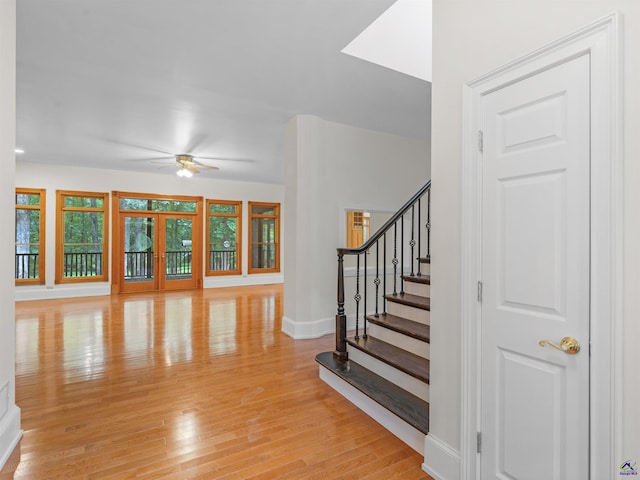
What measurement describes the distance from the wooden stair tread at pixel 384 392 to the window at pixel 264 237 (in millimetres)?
6912

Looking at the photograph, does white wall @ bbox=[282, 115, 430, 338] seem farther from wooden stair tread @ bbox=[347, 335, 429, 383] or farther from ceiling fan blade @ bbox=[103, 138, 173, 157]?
ceiling fan blade @ bbox=[103, 138, 173, 157]

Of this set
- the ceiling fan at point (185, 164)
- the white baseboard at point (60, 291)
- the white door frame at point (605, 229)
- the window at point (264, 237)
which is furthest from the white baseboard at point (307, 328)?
the white baseboard at point (60, 291)

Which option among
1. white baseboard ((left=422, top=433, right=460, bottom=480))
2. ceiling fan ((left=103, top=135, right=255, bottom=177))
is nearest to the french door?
ceiling fan ((left=103, top=135, right=255, bottom=177))

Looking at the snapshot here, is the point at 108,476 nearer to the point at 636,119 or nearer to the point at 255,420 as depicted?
the point at 255,420

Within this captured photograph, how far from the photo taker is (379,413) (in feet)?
8.00

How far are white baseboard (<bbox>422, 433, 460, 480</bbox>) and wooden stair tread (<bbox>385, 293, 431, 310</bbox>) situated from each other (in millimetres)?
1141

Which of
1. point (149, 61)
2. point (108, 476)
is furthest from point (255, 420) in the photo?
point (149, 61)

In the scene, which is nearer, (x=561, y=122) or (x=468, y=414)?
(x=561, y=122)

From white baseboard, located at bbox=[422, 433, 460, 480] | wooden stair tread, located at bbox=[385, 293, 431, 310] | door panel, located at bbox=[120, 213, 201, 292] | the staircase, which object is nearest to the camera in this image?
white baseboard, located at bbox=[422, 433, 460, 480]

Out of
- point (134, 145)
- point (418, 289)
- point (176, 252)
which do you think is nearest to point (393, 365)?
point (418, 289)

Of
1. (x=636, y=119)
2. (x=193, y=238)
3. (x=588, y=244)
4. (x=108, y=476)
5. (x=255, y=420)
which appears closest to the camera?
(x=636, y=119)

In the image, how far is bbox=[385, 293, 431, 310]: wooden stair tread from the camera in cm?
293

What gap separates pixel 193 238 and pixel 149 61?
20.8ft

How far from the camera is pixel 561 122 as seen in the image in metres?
1.36
